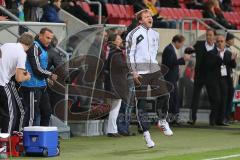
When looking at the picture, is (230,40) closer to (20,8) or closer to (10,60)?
(20,8)

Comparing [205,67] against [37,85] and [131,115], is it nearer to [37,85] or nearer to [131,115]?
[131,115]

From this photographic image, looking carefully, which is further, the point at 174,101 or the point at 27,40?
the point at 174,101

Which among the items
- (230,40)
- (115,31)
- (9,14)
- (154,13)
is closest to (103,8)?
(154,13)

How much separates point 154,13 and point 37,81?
850 cm

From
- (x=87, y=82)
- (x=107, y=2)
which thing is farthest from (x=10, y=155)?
(x=107, y=2)

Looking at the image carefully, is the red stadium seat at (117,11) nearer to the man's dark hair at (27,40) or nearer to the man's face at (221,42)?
the man's face at (221,42)

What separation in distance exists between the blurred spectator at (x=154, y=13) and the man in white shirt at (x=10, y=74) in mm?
8834

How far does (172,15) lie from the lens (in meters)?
24.5

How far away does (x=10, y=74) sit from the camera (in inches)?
510

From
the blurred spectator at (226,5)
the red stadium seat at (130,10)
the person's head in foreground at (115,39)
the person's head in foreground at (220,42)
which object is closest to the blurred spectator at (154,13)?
the red stadium seat at (130,10)

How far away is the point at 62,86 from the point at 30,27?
47.3 inches

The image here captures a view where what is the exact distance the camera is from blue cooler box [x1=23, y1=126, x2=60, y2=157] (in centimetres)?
1246

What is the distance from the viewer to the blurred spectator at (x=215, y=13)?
23766mm

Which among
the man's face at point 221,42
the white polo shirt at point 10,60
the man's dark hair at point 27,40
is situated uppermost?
the man's dark hair at point 27,40
